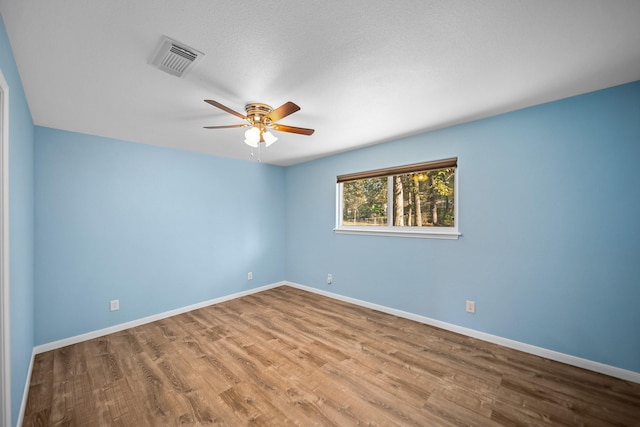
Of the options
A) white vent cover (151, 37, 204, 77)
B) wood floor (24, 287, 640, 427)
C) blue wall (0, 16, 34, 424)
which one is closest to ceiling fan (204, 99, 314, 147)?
white vent cover (151, 37, 204, 77)

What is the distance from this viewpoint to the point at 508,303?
2486 millimetres

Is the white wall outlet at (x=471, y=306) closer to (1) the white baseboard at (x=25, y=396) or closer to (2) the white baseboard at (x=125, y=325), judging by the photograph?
(2) the white baseboard at (x=125, y=325)

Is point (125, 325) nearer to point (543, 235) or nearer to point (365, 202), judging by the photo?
point (365, 202)

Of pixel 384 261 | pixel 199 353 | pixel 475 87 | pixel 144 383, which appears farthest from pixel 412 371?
pixel 475 87

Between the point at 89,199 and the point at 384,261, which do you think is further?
the point at 384,261

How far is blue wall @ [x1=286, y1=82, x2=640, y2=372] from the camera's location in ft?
6.56

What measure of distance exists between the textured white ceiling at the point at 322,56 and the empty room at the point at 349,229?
0.05 ft

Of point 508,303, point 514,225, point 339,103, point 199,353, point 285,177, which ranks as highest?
point 339,103

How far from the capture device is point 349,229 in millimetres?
3891

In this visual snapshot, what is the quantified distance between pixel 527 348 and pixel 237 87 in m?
3.46

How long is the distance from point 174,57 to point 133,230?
246cm

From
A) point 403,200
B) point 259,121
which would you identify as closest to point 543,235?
point 403,200

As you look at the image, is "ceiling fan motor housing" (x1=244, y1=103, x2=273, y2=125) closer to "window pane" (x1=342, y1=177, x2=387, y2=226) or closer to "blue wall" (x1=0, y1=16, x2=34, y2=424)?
"blue wall" (x1=0, y1=16, x2=34, y2=424)

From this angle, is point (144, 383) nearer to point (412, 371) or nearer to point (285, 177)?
point (412, 371)
